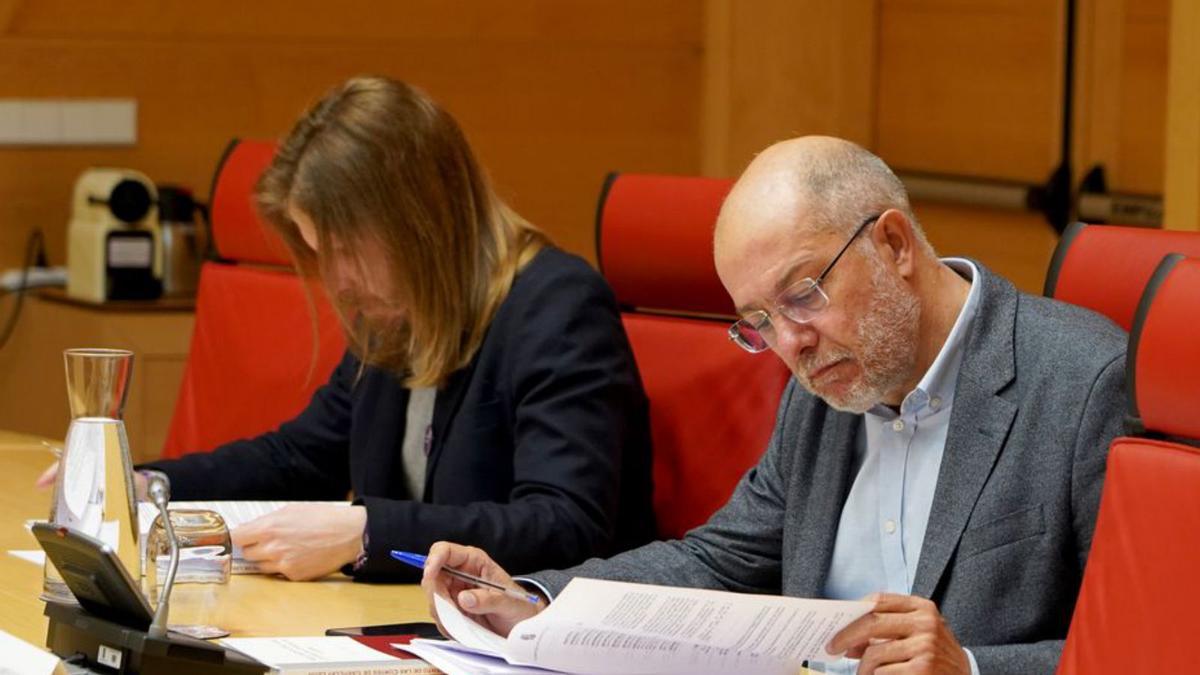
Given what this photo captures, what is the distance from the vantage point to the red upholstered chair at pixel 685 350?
8.89 ft

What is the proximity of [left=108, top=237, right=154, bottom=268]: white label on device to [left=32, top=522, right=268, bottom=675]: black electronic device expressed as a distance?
2.61 meters

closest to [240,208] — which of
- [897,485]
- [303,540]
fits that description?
[303,540]

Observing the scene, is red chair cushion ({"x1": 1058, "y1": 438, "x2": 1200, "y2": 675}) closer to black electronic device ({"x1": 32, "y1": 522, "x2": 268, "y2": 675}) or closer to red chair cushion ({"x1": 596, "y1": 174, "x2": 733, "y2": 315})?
black electronic device ({"x1": 32, "y1": 522, "x2": 268, "y2": 675})

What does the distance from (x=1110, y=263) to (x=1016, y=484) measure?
0.33 m

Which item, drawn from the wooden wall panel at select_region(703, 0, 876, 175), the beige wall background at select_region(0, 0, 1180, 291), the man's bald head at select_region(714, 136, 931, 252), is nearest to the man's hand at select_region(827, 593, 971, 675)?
the man's bald head at select_region(714, 136, 931, 252)

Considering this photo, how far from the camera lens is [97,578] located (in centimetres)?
172

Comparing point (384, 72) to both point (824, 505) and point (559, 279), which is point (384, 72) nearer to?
point (559, 279)

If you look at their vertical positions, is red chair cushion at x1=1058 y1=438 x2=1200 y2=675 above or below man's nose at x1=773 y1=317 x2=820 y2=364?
below

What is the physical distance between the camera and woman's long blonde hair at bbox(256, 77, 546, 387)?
2564 mm

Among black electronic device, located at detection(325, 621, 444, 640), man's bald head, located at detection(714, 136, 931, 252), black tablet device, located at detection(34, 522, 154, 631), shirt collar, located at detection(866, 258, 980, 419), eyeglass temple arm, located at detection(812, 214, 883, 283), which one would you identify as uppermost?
man's bald head, located at detection(714, 136, 931, 252)

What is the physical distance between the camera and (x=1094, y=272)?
2.17 meters

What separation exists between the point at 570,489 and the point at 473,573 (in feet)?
1.40

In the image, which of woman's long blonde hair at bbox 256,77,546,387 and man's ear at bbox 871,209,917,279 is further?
woman's long blonde hair at bbox 256,77,546,387

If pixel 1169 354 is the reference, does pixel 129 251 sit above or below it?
below
